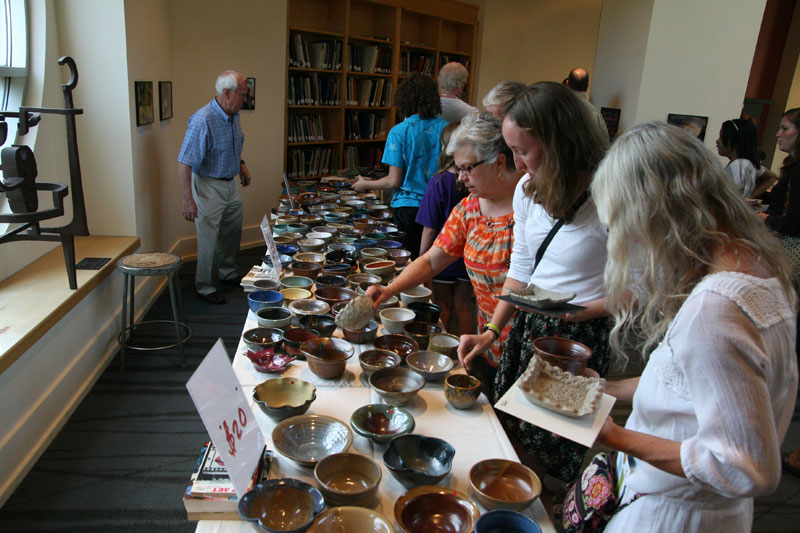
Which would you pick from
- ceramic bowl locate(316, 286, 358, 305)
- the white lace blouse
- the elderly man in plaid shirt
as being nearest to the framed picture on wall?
the elderly man in plaid shirt

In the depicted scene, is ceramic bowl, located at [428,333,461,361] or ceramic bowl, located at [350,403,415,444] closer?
ceramic bowl, located at [350,403,415,444]

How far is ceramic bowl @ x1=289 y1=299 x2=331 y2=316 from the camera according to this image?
→ 2.17 m

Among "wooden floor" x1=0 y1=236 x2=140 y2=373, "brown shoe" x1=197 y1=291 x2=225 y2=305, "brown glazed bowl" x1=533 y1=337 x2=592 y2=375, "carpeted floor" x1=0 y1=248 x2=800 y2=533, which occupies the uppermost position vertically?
"brown glazed bowl" x1=533 y1=337 x2=592 y2=375

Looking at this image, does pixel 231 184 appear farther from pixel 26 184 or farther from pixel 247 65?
pixel 26 184

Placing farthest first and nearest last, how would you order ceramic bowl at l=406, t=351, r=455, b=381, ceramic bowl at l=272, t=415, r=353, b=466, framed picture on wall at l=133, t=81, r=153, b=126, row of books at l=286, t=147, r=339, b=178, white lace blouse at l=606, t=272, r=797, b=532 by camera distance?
1. row of books at l=286, t=147, r=339, b=178
2. framed picture on wall at l=133, t=81, r=153, b=126
3. ceramic bowl at l=406, t=351, r=455, b=381
4. ceramic bowl at l=272, t=415, r=353, b=466
5. white lace blouse at l=606, t=272, r=797, b=532

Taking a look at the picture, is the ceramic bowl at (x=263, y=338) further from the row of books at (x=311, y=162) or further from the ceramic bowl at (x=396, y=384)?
the row of books at (x=311, y=162)

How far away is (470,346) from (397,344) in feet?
0.84

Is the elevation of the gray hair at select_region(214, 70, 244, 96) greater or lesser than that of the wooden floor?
greater

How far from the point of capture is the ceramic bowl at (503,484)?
1185mm

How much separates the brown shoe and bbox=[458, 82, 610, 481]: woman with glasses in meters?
3.08

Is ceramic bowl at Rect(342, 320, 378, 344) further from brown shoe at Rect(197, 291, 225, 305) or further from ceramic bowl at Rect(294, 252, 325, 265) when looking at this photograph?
brown shoe at Rect(197, 291, 225, 305)

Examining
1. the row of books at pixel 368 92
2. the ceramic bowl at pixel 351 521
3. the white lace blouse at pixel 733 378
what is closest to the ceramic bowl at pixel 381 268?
the ceramic bowl at pixel 351 521

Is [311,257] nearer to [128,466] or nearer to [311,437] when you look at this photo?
[128,466]

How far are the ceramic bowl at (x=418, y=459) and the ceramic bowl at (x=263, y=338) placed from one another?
2.04ft
